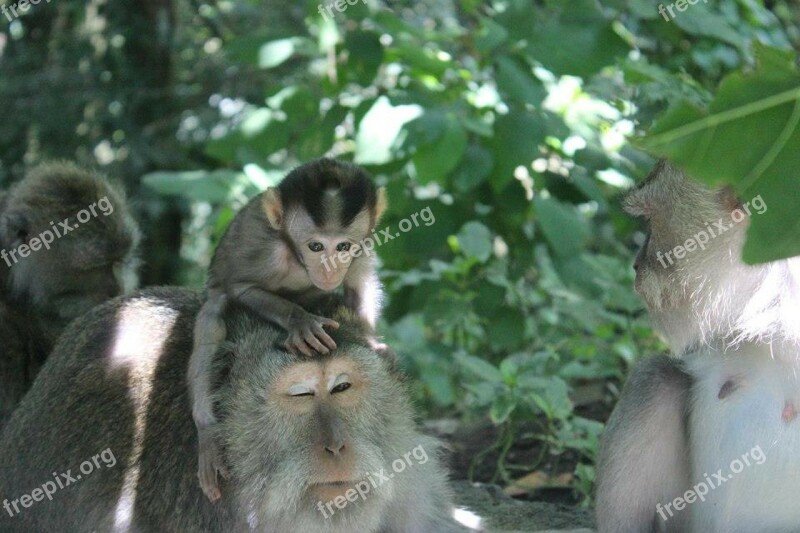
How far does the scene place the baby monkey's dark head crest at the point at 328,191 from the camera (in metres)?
3.88

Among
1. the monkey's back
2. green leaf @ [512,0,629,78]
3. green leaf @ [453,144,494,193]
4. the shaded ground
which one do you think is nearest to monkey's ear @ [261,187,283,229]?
the monkey's back

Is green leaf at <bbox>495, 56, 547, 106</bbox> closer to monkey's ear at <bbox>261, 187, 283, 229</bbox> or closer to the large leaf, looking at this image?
monkey's ear at <bbox>261, 187, 283, 229</bbox>

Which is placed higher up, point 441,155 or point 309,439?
point 309,439

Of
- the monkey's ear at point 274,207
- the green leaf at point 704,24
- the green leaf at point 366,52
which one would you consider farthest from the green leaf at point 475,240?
the monkey's ear at point 274,207

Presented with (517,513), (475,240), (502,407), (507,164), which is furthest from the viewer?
(475,240)

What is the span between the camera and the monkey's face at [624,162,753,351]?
3.34 m

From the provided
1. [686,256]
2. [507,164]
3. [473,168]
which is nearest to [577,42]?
[507,164]

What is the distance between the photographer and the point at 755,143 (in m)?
1.43

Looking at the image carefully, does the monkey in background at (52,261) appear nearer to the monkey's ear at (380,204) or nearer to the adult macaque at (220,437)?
the adult macaque at (220,437)

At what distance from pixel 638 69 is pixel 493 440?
8.29 feet

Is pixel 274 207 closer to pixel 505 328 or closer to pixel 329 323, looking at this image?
pixel 329 323

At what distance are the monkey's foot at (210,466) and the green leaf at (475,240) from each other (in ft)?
8.33

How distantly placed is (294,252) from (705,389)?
165cm

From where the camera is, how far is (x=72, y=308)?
527 centimetres
